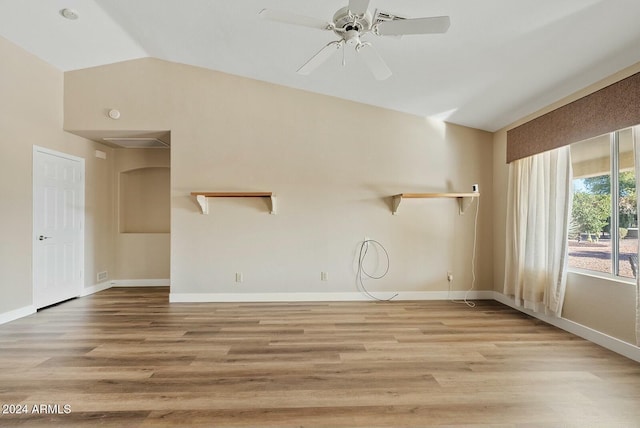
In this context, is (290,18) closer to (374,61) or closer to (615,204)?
(374,61)

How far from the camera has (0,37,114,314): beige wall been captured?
138 inches

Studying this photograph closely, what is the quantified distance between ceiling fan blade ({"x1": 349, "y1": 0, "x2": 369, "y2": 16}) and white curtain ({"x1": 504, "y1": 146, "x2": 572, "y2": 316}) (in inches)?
106

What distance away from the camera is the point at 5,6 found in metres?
3.08

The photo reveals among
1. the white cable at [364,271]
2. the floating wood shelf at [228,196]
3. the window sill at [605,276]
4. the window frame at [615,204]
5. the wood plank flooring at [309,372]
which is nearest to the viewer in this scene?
the wood plank flooring at [309,372]

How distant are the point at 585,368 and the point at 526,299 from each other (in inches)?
52.3

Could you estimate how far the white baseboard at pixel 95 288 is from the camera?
478 centimetres

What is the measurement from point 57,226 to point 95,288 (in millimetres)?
1237

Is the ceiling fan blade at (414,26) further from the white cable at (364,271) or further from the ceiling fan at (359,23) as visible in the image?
the white cable at (364,271)

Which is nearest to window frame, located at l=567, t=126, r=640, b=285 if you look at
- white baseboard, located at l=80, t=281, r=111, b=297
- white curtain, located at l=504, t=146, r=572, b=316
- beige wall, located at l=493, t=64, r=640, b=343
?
beige wall, located at l=493, t=64, r=640, b=343

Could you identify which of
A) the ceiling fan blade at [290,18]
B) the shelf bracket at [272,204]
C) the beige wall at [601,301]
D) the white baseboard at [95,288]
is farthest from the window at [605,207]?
the white baseboard at [95,288]

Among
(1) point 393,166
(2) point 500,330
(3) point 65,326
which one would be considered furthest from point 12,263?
(2) point 500,330

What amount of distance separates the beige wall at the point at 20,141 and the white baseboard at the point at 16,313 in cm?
4

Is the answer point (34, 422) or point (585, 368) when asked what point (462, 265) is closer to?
point (585, 368)

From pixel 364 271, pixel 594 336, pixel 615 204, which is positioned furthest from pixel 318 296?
pixel 615 204
